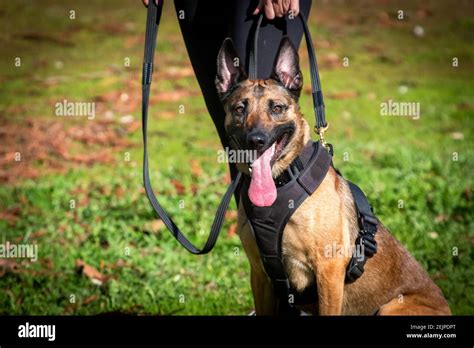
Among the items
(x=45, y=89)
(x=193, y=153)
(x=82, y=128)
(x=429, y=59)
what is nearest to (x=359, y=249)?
(x=193, y=153)

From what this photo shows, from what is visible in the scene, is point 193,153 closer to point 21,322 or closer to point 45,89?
point 45,89

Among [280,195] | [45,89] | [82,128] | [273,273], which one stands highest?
[45,89]

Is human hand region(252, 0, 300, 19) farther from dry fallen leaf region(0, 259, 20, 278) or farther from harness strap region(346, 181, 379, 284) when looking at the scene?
dry fallen leaf region(0, 259, 20, 278)

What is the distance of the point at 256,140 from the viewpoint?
386 cm

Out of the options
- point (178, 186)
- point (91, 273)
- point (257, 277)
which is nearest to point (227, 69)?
point (257, 277)

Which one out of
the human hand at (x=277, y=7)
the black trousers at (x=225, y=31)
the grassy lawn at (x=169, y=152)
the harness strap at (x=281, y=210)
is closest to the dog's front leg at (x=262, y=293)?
the harness strap at (x=281, y=210)

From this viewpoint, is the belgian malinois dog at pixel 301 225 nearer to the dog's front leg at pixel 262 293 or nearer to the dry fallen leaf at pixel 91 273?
the dog's front leg at pixel 262 293

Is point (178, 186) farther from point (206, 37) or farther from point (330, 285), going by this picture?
point (330, 285)

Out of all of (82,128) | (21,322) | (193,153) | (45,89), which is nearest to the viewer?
(21,322)

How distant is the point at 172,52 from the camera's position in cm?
1266

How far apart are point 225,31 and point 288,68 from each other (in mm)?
408

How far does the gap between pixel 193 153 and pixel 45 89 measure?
3.58 metres

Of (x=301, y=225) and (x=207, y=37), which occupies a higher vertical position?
(x=207, y=37)

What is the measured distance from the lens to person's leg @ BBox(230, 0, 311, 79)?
404 centimetres
